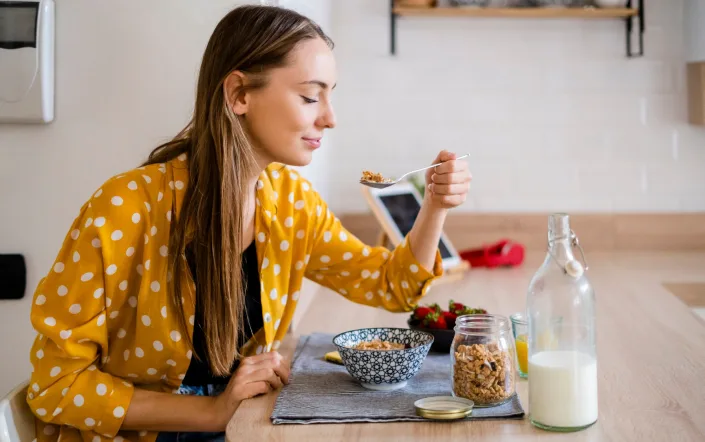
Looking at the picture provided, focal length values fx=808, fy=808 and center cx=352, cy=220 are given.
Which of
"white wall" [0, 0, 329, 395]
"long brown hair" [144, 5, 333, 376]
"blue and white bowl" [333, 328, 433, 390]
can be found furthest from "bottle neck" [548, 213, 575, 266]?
"white wall" [0, 0, 329, 395]

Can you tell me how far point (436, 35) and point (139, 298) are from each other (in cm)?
164

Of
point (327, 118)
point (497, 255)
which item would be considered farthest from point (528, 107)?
point (327, 118)

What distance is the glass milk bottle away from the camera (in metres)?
1.04

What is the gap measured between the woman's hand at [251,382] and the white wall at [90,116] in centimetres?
65

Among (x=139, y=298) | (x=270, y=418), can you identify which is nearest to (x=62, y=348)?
(x=139, y=298)

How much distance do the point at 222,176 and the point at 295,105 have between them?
0.55 ft

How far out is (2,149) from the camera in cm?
170

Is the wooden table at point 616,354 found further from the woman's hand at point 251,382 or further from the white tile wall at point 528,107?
the white tile wall at point 528,107

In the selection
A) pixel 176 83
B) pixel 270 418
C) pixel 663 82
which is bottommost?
pixel 270 418

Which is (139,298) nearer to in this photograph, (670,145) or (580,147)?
(580,147)

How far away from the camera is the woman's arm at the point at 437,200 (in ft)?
4.58

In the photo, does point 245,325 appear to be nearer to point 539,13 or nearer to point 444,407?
point 444,407

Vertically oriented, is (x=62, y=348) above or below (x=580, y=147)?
below

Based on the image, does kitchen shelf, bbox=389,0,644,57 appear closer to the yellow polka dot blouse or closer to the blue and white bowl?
the yellow polka dot blouse
